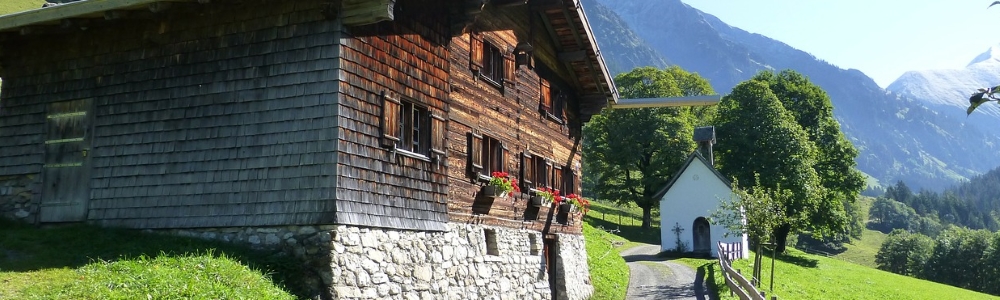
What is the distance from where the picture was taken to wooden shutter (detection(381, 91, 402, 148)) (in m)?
13.5

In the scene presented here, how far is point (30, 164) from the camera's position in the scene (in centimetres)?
1479

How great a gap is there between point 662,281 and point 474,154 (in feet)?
45.0

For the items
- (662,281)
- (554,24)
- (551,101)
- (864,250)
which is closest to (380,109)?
(554,24)

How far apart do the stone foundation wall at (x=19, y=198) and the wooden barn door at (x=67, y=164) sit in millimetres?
233

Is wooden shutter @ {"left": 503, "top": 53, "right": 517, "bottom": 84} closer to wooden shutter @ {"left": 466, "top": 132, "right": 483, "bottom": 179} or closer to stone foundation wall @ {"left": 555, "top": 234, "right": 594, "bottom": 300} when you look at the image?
wooden shutter @ {"left": 466, "top": 132, "right": 483, "bottom": 179}

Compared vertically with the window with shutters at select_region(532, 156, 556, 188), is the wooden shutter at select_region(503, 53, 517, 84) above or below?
above

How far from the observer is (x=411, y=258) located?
1398cm

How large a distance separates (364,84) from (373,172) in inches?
55.0

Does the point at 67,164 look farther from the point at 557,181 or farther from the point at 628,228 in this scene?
the point at 628,228

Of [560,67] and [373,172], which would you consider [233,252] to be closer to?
[373,172]

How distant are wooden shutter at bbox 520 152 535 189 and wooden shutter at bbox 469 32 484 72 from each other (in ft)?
10.7

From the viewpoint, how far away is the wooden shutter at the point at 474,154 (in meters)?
16.8

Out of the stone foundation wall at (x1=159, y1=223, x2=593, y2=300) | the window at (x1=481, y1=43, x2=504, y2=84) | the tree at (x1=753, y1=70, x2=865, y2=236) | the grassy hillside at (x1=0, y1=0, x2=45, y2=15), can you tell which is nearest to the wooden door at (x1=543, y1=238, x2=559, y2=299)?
the stone foundation wall at (x1=159, y1=223, x2=593, y2=300)

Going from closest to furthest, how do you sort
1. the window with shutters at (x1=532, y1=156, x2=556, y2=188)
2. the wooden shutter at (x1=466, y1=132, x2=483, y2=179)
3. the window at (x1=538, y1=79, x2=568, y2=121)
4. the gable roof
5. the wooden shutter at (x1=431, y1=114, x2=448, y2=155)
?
the wooden shutter at (x1=431, y1=114, x2=448, y2=155) < the wooden shutter at (x1=466, y1=132, x2=483, y2=179) < the window with shutters at (x1=532, y1=156, x2=556, y2=188) < the window at (x1=538, y1=79, x2=568, y2=121) < the gable roof
